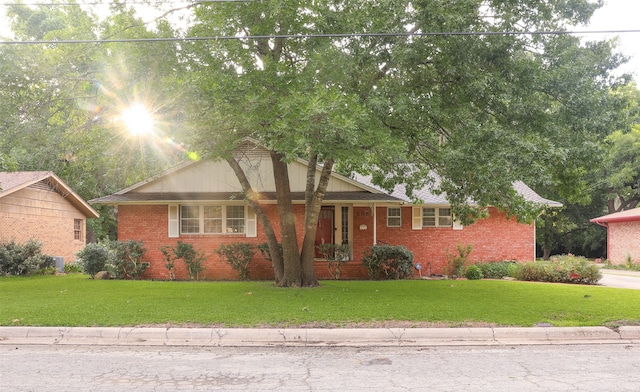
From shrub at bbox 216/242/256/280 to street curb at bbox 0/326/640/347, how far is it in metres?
9.44

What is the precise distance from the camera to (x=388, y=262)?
18.0 m

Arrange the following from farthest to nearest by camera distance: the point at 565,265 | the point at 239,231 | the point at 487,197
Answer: the point at 239,231, the point at 565,265, the point at 487,197

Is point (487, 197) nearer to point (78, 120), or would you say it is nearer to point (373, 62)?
point (373, 62)

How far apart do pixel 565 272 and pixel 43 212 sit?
2175 centimetres

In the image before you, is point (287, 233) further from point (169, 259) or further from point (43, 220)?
point (43, 220)

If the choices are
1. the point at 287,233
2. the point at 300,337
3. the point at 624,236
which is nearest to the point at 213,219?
the point at 287,233

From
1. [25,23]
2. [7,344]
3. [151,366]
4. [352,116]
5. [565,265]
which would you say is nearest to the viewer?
[151,366]

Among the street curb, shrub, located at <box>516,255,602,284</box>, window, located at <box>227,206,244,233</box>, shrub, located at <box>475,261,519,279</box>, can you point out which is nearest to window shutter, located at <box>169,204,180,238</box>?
window, located at <box>227,206,244,233</box>

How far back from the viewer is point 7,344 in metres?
8.11

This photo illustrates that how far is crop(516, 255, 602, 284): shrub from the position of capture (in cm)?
1695

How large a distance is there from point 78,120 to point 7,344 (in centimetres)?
657

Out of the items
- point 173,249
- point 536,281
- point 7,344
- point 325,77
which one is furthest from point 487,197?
point 173,249

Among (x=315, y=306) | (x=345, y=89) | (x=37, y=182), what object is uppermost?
(x=345, y=89)

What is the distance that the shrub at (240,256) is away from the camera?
58.7 ft
